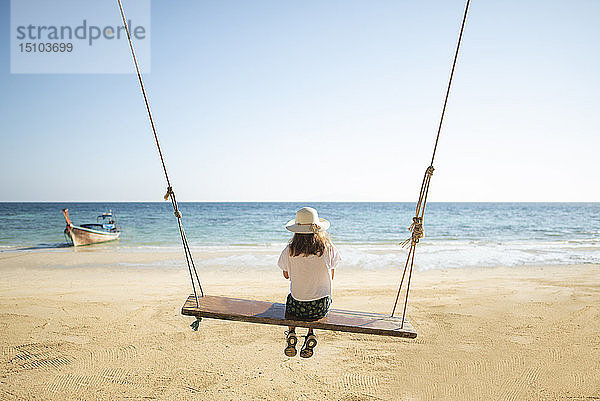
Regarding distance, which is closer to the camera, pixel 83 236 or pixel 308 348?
pixel 308 348

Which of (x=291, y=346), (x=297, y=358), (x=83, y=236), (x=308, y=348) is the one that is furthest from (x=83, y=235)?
(x=308, y=348)

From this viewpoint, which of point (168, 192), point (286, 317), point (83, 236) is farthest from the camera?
point (83, 236)

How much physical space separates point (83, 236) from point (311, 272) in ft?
46.2

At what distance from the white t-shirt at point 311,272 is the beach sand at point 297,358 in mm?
1013

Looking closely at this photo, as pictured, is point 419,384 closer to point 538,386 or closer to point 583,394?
point 538,386

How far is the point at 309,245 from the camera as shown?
3.04 metres

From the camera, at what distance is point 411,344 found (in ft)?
14.8

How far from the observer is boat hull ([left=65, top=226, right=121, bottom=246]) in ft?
47.8

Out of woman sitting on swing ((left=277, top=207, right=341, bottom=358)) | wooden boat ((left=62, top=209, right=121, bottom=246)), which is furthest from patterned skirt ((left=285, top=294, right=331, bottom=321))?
wooden boat ((left=62, top=209, right=121, bottom=246))

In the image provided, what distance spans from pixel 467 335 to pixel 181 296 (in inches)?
155

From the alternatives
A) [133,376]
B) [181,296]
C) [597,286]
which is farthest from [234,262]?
[597,286]

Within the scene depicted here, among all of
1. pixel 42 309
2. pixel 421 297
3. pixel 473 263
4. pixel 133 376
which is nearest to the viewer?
pixel 133 376

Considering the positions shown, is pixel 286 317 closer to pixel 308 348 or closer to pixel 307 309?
pixel 307 309

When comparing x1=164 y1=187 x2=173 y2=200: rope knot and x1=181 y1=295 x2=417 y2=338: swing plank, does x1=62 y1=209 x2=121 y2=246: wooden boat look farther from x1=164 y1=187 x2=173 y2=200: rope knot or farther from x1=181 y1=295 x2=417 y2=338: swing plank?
x1=181 y1=295 x2=417 y2=338: swing plank
